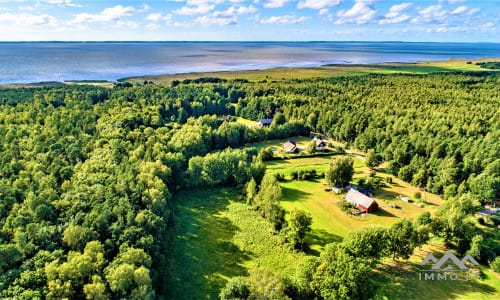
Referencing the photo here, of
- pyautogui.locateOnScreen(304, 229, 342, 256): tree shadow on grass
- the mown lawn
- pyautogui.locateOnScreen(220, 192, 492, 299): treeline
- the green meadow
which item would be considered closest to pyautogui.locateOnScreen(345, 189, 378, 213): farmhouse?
the green meadow

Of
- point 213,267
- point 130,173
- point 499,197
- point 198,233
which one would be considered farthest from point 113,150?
point 499,197

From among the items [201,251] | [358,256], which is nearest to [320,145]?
[201,251]

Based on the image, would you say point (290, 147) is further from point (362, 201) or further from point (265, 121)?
point (362, 201)

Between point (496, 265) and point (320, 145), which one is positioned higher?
point (320, 145)

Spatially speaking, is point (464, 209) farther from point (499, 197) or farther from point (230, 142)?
point (230, 142)

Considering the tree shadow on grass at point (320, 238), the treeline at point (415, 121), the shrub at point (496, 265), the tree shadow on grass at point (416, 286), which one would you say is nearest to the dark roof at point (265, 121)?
the treeline at point (415, 121)
